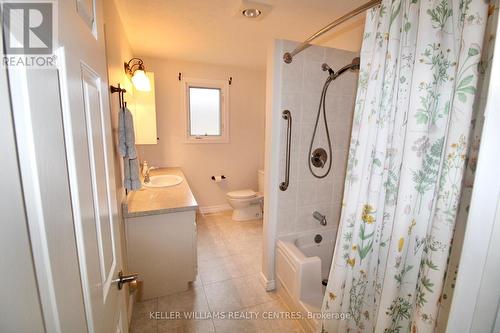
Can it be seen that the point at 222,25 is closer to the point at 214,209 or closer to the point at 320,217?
the point at 320,217

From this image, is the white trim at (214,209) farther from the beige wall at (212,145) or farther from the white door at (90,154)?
the white door at (90,154)

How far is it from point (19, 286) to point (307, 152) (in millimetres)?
1850

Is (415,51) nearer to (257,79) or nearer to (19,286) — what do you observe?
(19,286)

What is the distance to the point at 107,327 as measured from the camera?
0.68m

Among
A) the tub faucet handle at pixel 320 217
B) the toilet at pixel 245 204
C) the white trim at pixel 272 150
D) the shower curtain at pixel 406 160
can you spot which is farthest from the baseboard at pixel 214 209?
the shower curtain at pixel 406 160

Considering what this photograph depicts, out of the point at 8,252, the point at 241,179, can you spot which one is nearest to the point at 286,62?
the point at 8,252

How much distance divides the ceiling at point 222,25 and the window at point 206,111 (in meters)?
0.62

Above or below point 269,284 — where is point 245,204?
above

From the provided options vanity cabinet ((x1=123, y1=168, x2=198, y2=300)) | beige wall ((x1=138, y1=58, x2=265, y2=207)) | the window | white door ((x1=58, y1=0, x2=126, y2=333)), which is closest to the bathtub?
vanity cabinet ((x1=123, y1=168, x2=198, y2=300))

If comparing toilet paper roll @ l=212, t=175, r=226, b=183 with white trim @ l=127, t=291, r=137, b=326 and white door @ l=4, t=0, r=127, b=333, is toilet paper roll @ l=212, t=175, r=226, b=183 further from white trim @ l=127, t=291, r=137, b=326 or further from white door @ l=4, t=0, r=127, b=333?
white door @ l=4, t=0, r=127, b=333

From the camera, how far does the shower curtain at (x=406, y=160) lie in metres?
0.74

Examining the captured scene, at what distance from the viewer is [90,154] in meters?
0.63

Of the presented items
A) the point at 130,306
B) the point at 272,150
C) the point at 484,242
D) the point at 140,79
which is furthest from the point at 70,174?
the point at 140,79

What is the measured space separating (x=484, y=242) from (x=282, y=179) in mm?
1473
